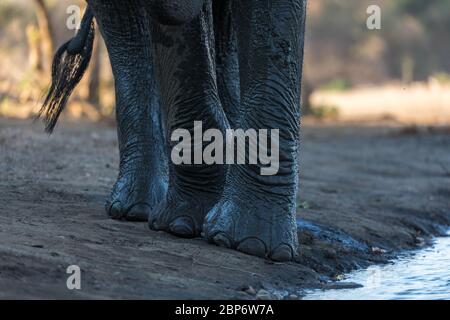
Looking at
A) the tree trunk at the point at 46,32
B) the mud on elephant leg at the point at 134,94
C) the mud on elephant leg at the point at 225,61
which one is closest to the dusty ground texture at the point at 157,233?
the mud on elephant leg at the point at 134,94

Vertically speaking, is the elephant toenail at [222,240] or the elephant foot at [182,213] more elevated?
the elephant foot at [182,213]

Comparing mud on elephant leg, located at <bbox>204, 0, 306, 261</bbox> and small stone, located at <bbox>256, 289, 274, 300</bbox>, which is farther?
mud on elephant leg, located at <bbox>204, 0, 306, 261</bbox>

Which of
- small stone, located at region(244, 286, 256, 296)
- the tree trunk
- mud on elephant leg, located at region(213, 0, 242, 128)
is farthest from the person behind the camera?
the tree trunk

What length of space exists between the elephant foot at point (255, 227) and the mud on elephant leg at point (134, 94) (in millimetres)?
648

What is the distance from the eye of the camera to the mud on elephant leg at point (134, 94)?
4297 millimetres

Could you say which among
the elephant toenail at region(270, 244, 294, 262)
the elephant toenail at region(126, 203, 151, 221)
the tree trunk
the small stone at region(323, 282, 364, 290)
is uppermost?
the tree trunk

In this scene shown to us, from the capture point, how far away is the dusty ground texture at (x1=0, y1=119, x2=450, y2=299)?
3080 mm

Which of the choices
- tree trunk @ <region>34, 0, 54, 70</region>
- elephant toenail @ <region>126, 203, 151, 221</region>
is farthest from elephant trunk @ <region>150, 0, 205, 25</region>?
tree trunk @ <region>34, 0, 54, 70</region>

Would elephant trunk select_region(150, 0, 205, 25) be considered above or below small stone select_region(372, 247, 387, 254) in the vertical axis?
above

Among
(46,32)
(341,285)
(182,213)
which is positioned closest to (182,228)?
(182,213)

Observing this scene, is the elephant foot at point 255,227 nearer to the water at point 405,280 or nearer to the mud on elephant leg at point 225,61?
the water at point 405,280

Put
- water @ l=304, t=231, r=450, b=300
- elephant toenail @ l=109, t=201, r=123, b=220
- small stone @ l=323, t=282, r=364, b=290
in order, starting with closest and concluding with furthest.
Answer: water @ l=304, t=231, r=450, b=300
small stone @ l=323, t=282, r=364, b=290
elephant toenail @ l=109, t=201, r=123, b=220

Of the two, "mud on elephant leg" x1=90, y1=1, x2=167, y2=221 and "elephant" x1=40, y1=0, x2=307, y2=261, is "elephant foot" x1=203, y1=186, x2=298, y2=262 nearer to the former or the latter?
"elephant" x1=40, y1=0, x2=307, y2=261
